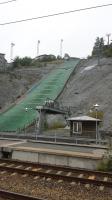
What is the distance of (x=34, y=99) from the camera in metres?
68.0

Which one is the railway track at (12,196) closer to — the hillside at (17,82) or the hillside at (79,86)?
the hillside at (79,86)

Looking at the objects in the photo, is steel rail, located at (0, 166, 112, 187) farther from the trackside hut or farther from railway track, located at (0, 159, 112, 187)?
the trackside hut

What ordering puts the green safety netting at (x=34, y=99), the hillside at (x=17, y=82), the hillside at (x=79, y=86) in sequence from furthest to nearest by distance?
the hillside at (x=17, y=82), the hillside at (x=79, y=86), the green safety netting at (x=34, y=99)

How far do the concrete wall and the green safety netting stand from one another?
2766 cm

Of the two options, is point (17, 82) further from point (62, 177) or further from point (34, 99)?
point (62, 177)

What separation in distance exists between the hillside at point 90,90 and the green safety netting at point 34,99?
2.39 m

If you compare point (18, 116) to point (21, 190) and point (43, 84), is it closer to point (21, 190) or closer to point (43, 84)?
point (43, 84)

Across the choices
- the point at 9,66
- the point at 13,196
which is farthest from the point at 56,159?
the point at 9,66

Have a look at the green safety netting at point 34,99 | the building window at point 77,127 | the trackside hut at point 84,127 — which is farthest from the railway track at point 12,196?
the green safety netting at point 34,99

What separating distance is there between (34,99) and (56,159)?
47429mm

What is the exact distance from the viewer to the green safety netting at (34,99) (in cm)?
5508

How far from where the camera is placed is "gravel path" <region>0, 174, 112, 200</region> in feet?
42.1

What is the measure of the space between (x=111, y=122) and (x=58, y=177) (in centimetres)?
3316

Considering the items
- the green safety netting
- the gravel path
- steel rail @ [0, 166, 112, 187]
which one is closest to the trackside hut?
the green safety netting
